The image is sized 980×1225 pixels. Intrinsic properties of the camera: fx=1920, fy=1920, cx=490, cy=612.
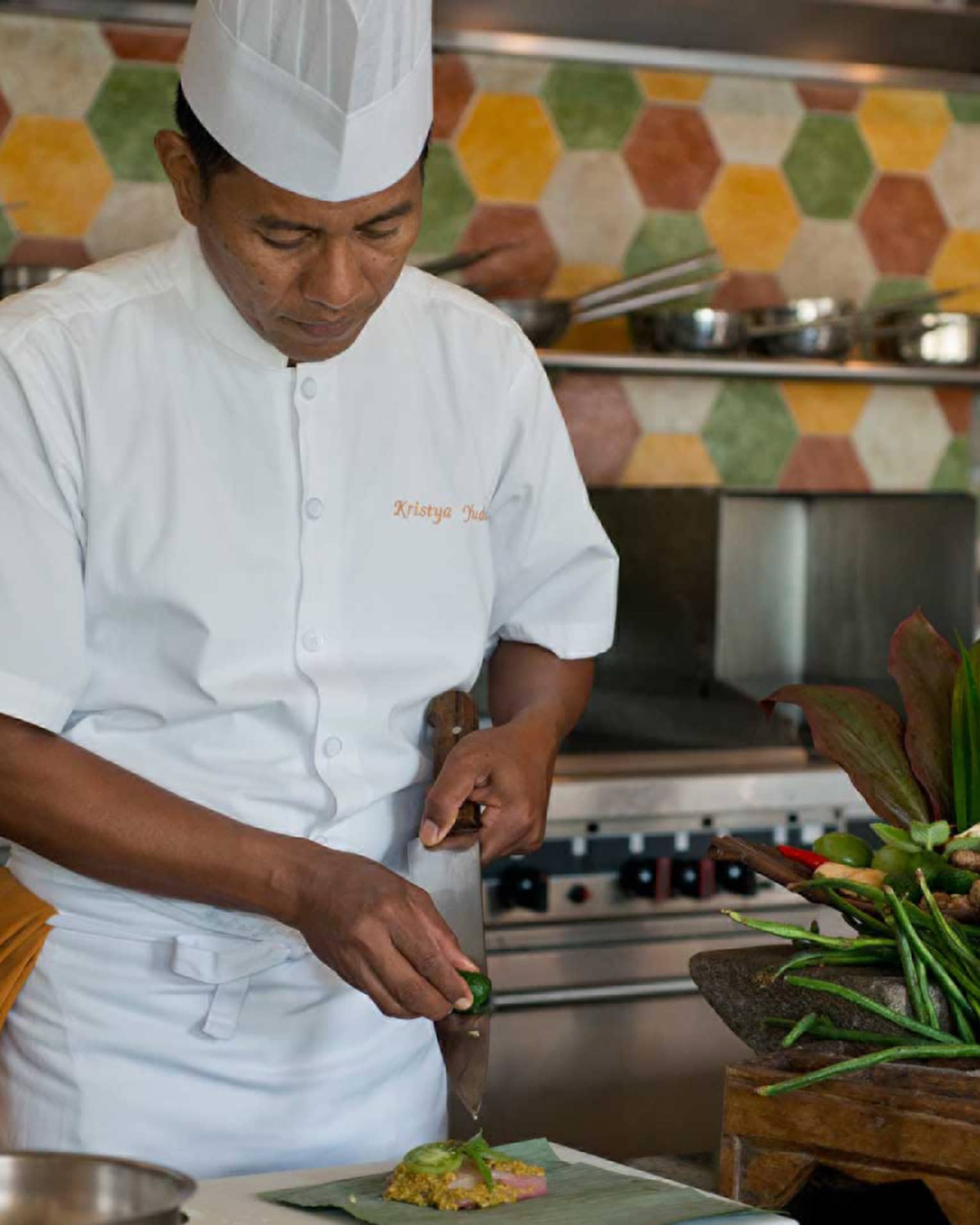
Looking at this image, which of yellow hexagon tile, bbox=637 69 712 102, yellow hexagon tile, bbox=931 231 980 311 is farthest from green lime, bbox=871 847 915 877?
yellow hexagon tile, bbox=931 231 980 311

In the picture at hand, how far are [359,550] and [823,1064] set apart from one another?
0.63 metres

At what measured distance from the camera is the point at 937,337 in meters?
3.40

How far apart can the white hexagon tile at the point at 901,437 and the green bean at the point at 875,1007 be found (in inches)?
93.6

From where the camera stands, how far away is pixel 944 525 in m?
3.47

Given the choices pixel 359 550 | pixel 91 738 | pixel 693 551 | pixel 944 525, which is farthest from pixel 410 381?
pixel 944 525

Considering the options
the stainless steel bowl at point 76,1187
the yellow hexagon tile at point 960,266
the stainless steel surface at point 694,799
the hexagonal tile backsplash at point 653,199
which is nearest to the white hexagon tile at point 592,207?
the hexagonal tile backsplash at point 653,199

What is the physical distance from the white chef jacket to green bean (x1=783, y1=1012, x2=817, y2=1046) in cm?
47

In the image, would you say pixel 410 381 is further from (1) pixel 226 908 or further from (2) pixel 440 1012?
(2) pixel 440 1012

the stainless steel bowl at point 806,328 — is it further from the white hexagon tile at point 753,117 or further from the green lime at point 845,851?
the green lime at point 845,851

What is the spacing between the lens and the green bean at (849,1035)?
1.25 meters

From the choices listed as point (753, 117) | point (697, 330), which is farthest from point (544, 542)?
point (753, 117)

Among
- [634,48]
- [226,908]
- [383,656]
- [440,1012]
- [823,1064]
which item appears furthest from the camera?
[634,48]

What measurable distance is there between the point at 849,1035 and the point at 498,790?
0.43 metres

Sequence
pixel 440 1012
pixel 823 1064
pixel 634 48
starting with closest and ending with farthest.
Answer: pixel 823 1064 → pixel 440 1012 → pixel 634 48
